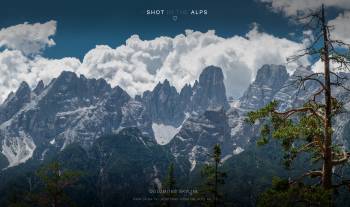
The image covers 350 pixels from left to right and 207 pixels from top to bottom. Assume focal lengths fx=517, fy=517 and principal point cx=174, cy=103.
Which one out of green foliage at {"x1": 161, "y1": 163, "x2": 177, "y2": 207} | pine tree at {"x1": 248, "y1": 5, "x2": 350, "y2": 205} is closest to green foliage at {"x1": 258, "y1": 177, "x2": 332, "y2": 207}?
pine tree at {"x1": 248, "y1": 5, "x2": 350, "y2": 205}

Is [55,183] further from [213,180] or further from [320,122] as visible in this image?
[320,122]

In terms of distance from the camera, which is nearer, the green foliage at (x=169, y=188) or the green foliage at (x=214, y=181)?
the green foliage at (x=214, y=181)

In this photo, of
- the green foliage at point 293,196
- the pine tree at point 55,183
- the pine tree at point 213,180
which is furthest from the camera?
the pine tree at point 213,180

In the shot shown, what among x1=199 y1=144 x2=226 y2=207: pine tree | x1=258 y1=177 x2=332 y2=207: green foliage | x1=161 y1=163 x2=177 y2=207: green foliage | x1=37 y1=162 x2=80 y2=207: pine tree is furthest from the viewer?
x1=161 y1=163 x2=177 y2=207: green foliage

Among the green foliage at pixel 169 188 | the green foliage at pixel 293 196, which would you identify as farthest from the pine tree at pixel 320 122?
the green foliage at pixel 169 188

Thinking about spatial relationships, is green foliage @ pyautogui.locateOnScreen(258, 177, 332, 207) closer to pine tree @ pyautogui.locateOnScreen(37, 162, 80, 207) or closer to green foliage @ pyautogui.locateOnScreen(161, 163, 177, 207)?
pine tree @ pyautogui.locateOnScreen(37, 162, 80, 207)

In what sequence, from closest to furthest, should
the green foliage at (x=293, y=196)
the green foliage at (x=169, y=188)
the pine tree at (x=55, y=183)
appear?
the green foliage at (x=293, y=196), the pine tree at (x=55, y=183), the green foliage at (x=169, y=188)

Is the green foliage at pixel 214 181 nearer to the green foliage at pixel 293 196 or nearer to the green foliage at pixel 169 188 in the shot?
the green foliage at pixel 169 188

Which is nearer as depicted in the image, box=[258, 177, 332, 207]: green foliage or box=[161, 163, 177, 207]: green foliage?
box=[258, 177, 332, 207]: green foliage
